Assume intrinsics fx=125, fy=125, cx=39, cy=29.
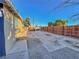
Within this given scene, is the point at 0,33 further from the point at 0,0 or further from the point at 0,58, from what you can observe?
the point at 0,0

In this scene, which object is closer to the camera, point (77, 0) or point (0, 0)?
point (77, 0)

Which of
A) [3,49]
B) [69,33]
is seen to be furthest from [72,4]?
[69,33]

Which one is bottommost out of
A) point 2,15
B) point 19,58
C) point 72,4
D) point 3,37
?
point 19,58

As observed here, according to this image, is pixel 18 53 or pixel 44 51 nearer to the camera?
pixel 18 53

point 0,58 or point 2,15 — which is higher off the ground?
point 2,15

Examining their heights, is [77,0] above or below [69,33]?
above

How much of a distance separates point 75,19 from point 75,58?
4.21m

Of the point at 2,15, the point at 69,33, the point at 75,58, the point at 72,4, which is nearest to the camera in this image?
the point at 72,4

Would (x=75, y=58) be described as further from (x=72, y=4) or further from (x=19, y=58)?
(x=72, y=4)

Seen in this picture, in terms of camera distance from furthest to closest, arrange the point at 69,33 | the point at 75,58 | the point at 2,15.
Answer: the point at 69,33 → the point at 2,15 → the point at 75,58

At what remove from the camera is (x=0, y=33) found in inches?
223

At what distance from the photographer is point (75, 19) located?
1158 millimetres

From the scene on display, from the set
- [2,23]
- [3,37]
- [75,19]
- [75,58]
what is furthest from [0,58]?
[75,19]

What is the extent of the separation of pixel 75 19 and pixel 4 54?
5081 mm
